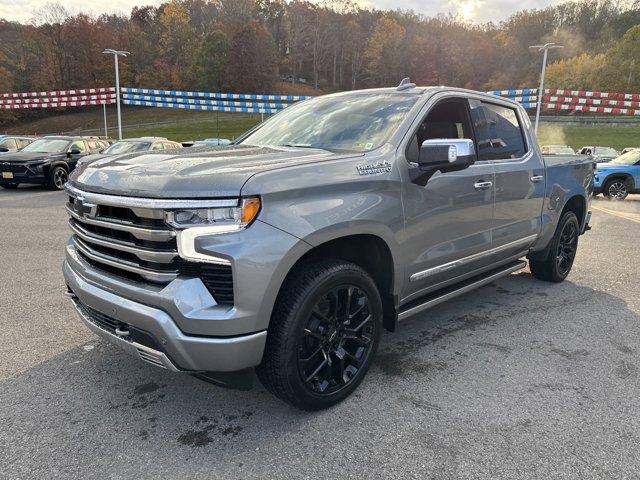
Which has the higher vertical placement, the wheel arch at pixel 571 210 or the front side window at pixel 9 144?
the front side window at pixel 9 144

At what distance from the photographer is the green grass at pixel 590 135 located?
43.1 m

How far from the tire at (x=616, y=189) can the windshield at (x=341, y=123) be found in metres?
13.9

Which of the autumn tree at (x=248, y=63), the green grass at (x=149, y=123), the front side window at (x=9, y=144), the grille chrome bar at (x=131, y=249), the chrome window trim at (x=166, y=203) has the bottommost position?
the grille chrome bar at (x=131, y=249)

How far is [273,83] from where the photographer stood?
226 feet

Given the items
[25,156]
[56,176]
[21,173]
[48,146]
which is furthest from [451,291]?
[48,146]

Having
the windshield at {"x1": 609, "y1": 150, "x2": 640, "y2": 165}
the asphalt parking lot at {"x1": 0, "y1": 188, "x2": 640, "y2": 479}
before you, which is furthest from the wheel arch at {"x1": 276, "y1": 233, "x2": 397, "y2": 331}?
the windshield at {"x1": 609, "y1": 150, "x2": 640, "y2": 165}

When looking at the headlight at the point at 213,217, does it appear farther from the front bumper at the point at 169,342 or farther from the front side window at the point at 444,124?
the front side window at the point at 444,124

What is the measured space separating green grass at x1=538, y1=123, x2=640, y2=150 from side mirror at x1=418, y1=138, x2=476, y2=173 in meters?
43.5

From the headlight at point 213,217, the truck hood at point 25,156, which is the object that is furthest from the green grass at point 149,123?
the headlight at point 213,217

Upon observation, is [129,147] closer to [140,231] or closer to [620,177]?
[140,231]

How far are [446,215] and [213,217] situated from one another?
179 centimetres

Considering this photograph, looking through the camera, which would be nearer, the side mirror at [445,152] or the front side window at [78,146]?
the side mirror at [445,152]

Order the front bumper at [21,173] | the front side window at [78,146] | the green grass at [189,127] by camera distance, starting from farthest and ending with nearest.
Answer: the green grass at [189,127] < the front side window at [78,146] < the front bumper at [21,173]

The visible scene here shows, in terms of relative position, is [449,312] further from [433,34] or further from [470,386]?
[433,34]
